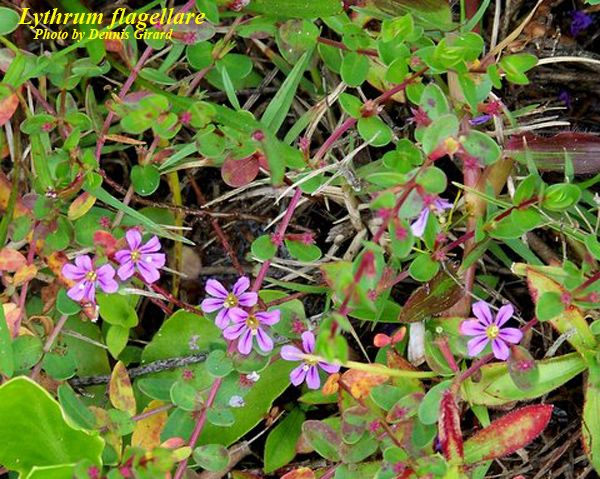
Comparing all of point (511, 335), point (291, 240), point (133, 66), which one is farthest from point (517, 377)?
point (133, 66)

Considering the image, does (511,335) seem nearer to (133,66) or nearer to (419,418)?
(419,418)

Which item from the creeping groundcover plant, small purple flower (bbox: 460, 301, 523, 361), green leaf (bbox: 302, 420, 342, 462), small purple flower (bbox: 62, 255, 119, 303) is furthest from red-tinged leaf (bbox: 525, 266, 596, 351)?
small purple flower (bbox: 62, 255, 119, 303)

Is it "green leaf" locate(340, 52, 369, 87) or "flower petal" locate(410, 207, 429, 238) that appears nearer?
"flower petal" locate(410, 207, 429, 238)

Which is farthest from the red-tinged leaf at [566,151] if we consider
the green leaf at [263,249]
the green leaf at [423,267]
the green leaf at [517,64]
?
the green leaf at [263,249]

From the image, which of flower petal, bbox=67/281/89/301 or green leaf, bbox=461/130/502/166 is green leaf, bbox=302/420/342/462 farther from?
green leaf, bbox=461/130/502/166

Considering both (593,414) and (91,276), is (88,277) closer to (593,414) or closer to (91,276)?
(91,276)

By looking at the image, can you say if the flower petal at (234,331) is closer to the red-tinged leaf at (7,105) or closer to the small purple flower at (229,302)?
the small purple flower at (229,302)
